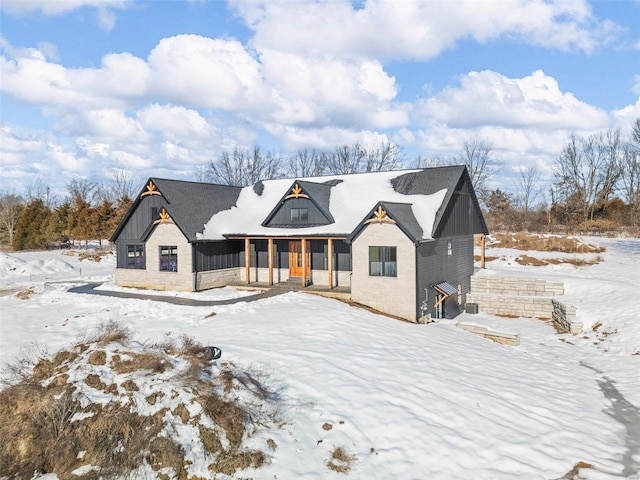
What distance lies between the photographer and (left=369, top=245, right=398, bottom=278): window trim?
64.9 ft

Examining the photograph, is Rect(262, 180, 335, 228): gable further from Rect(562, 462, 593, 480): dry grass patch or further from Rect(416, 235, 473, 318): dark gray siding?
Rect(562, 462, 593, 480): dry grass patch

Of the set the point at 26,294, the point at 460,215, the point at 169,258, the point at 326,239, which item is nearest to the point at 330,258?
the point at 326,239

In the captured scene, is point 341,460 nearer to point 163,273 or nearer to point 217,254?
point 217,254

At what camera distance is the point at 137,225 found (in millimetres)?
25812

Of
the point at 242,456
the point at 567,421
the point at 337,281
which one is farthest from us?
the point at 337,281

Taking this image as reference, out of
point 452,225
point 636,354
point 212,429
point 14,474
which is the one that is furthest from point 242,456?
point 452,225

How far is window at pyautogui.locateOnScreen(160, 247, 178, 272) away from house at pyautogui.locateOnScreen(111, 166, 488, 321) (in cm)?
6

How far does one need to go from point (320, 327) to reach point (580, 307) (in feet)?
46.6

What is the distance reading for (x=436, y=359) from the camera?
44.7ft

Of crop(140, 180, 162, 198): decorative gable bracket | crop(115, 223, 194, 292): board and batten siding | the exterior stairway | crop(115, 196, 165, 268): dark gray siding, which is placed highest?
crop(140, 180, 162, 198): decorative gable bracket

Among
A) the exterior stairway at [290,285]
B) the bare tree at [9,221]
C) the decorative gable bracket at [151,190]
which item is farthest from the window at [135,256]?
the bare tree at [9,221]

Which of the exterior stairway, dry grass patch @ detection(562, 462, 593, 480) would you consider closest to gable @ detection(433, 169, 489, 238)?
the exterior stairway

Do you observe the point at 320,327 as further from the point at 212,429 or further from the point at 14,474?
the point at 14,474

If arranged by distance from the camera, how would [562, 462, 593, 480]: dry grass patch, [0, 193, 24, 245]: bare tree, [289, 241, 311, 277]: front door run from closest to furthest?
[562, 462, 593, 480]: dry grass patch
[289, 241, 311, 277]: front door
[0, 193, 24, 245]: bare tree
